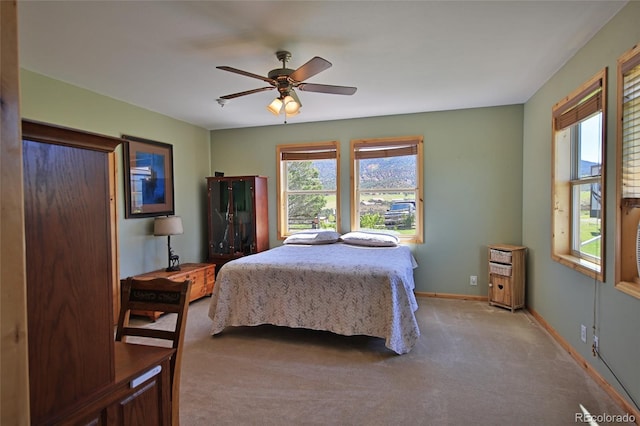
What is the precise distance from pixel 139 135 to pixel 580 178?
15.8ft

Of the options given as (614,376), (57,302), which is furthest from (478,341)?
(57,302)

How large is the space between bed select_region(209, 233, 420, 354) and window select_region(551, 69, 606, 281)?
145cm

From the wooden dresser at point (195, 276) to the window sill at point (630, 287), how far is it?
4.08 m

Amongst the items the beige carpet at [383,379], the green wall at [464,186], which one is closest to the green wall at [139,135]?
the beige carpet at [383,379]

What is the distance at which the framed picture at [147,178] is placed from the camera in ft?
13.1

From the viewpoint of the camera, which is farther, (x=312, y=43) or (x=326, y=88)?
(x=326, y=88)

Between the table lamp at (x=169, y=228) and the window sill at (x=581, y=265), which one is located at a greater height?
the table lamp at (x=169, y=228)

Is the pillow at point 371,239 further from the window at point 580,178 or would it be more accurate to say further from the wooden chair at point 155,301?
the wooden chair at point 155,301

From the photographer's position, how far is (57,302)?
88 cm

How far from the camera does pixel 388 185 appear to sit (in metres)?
4.81

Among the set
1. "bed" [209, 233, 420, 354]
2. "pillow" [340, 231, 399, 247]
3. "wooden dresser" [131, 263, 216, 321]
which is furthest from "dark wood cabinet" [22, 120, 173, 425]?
"pillow" [340, 231, 399, 247]

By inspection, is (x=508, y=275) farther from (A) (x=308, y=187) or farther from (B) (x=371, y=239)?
(A) (x=308, y=187)

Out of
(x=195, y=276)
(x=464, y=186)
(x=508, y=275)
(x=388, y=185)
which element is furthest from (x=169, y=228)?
(x=508, y=275)

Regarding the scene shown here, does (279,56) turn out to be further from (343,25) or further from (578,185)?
(578,185)
